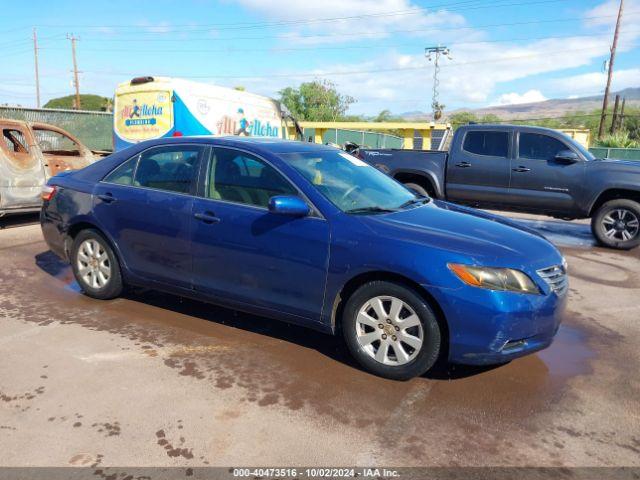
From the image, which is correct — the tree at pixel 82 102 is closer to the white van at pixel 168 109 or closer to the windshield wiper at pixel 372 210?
the white van at pixel 168 109

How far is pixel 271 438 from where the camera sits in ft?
9.68

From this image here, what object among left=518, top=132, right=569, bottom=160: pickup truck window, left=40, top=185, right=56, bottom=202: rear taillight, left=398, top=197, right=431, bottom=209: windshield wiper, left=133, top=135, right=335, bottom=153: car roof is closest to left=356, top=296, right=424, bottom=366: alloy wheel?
left=398, top=197, right=431, bottom=209: windshield wiper

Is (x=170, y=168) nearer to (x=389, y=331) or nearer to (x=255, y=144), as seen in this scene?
(x=255, y=144)

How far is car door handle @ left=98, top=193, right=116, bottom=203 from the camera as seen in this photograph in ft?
15.5

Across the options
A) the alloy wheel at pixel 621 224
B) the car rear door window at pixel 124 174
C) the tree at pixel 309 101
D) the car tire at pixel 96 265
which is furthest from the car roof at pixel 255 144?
the tree at pixel 309 101

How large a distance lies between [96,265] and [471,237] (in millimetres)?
3425

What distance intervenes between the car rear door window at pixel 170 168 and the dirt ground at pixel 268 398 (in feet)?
3.87

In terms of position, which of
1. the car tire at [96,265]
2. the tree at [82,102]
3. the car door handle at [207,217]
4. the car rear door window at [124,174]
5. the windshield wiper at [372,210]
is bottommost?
the car tire at [96,265]

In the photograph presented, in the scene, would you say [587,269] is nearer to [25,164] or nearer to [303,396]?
[303,396]

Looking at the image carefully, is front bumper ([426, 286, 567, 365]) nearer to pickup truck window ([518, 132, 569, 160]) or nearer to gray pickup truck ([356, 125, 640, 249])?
gray pickup truck ([356, 125, 640, 249])

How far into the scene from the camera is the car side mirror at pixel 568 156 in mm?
8242

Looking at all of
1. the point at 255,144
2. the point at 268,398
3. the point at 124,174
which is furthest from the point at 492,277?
the point at 124,174

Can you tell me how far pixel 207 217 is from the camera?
13.7ft

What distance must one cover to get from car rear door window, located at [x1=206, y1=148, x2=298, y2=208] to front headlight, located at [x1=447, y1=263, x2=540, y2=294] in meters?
1.32
